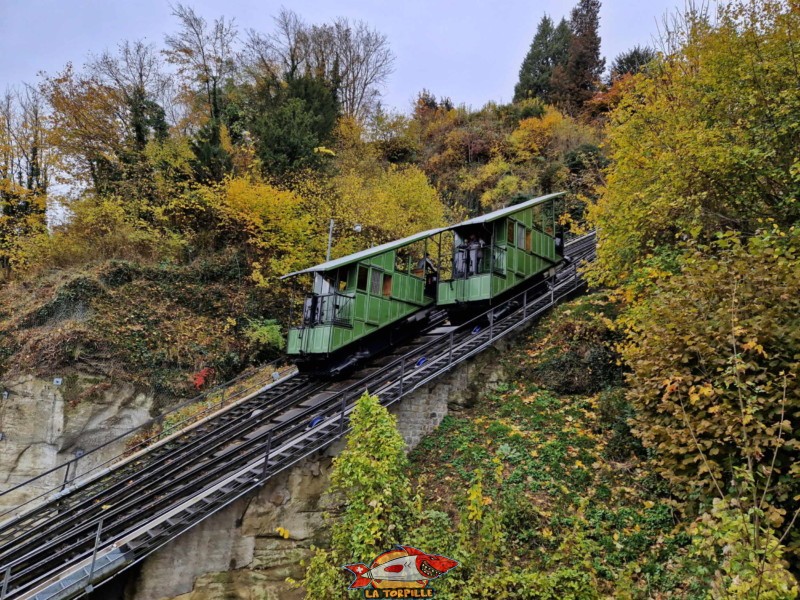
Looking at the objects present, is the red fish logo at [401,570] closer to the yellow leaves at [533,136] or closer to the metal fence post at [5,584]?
Result: the metal fence post at [5,584]

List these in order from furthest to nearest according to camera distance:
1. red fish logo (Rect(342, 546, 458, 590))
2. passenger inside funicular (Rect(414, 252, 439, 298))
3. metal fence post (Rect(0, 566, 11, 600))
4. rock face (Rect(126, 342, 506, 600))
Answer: passenger inside funicular (Rect(414, 252, 439, 298)) → rock face (Rect(126, 342, 506, 600)) → metal fence post (Rect(0, 566, 11, 600)) → red fish logo (Rect(342, 546, 458, 590))

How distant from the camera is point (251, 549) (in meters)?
8.40

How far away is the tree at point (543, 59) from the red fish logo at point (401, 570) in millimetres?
48848

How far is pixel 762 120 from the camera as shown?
9.24 meters

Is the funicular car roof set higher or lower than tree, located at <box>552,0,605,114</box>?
lower

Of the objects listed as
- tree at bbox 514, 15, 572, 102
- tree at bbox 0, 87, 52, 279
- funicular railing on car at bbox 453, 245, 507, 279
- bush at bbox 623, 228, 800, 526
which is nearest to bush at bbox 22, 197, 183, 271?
tree at bbox 0, 87, 52, 279

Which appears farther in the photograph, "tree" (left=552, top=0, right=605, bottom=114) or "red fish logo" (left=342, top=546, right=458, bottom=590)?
"tree" (left=552, top=0, right=605, bottom=114)

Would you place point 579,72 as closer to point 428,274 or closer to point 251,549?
point 428,274

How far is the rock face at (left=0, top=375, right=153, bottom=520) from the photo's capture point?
14570 mm

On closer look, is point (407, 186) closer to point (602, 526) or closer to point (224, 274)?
point (224, 274)

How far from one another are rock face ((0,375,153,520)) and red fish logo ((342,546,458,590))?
14108 millimetres

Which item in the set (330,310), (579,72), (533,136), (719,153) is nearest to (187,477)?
(330,310)

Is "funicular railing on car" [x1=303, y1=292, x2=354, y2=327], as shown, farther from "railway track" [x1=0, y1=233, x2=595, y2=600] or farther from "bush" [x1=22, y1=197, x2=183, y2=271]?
"bush" [x1=22, y1=197, x2=183, y2=271]

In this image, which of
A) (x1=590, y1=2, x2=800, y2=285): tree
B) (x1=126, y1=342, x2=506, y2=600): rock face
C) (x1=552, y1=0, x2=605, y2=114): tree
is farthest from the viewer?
(x1=552, y1=0, x2=605, y2=114): tree
